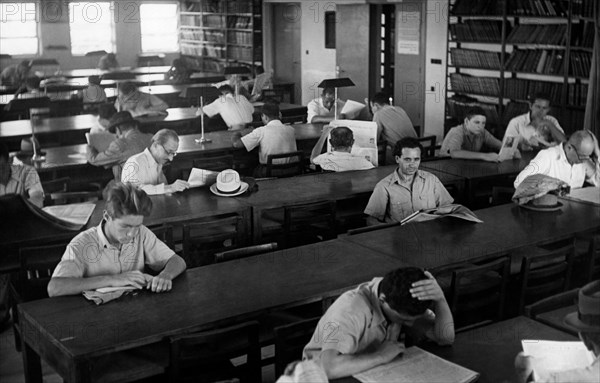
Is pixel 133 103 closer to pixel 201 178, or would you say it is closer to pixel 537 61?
pixel 201 178

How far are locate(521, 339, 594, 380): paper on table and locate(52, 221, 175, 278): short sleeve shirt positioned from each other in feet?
5.80

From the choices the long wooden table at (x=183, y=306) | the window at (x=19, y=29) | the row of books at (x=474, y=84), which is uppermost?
the window at (x=19, y=29)

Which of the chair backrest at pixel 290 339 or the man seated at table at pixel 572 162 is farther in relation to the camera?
the man seated at table at pixel 572 162

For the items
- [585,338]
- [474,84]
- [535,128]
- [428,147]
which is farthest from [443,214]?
[474,84]

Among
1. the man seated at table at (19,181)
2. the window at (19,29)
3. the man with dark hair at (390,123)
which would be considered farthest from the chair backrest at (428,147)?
the window at (19,29)

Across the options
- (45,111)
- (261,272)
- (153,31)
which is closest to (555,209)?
(261,272)

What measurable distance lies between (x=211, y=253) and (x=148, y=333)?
2.06 meters

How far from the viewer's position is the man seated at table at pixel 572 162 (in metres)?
5.56

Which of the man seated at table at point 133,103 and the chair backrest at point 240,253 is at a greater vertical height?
the man seated at table at point 133,103

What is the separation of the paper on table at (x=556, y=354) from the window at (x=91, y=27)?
15.0 m

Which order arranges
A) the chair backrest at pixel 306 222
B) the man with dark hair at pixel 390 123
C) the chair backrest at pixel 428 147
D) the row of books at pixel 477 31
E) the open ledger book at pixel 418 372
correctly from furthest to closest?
the row of books at pixel 477 31 < the man with dark hair at pixel 390 123 < the chair backrest at pixel 428 147 < the chair backrest at pixel 306 222 < the open ledger book at pixel 418 372

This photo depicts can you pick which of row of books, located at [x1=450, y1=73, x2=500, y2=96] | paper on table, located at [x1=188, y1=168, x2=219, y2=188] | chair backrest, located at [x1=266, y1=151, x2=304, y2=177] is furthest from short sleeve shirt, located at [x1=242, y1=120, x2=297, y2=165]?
row of books, located at [x1=450, y1=73, x2=500, y2=96]

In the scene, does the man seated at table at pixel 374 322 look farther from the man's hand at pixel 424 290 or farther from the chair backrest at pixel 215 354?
the chair backrest at pixel 215 354

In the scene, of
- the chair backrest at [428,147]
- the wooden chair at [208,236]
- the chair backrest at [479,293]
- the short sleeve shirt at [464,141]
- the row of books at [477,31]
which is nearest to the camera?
the chair backrest at [479,293]
